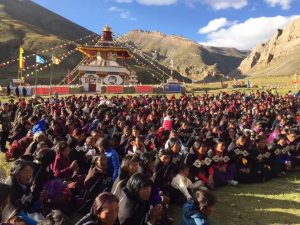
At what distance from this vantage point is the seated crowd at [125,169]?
557 centimetres

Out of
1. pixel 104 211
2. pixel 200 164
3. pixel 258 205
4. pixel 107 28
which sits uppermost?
pixel 107 28

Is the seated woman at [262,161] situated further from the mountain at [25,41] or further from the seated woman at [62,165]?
the mountain at [25,41]

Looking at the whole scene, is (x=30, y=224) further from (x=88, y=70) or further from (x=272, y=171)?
(x=88, y=70)

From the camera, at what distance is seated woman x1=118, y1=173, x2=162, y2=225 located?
5.57 metres

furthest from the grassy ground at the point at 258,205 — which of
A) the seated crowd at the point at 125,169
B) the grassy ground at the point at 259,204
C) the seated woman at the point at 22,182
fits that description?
the seated woman at the point at 22,182

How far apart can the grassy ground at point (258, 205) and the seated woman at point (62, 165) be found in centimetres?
230

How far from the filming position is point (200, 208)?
5.56 m

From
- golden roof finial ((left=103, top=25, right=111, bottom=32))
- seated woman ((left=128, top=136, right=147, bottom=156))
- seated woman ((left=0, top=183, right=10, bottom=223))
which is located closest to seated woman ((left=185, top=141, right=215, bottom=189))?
seated woman ((left=128, top=136, right=147, bottom=156))

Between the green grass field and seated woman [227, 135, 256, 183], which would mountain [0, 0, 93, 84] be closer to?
seated woman [227, 135, 256, 183]

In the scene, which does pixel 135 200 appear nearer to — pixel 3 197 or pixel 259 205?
pixel 3 197

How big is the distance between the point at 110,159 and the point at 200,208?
308cm

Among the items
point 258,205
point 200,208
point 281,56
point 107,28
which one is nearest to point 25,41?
point 107,28

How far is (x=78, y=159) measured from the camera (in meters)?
8.93

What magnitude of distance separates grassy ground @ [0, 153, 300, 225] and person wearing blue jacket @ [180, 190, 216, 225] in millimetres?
1780
